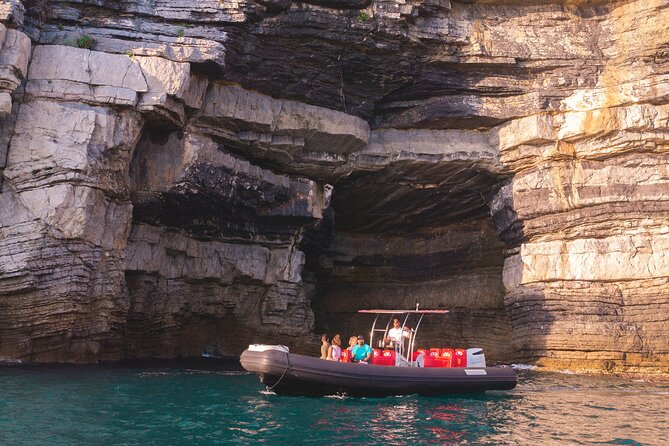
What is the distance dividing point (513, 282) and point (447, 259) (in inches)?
222

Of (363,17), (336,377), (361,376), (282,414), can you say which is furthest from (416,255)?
(282,414)

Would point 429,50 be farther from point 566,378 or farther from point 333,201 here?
point 566,378

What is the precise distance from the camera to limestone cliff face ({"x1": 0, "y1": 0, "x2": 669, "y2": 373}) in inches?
698

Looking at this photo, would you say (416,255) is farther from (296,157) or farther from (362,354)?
(362,354)

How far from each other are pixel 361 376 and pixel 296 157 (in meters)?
10.7

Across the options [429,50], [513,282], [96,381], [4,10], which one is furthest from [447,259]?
[4,10]

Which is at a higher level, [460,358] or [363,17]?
[363,17]

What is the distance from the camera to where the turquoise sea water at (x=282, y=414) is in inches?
404

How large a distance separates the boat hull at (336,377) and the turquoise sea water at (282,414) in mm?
216

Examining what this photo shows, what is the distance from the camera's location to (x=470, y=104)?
899 inches

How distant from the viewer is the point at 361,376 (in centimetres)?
1398

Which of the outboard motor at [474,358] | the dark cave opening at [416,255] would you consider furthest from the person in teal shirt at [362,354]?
the dark cave opening at [416,255]

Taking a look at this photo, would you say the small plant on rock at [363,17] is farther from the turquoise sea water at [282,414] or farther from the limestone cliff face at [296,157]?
the turquoise sea water at [282,414]

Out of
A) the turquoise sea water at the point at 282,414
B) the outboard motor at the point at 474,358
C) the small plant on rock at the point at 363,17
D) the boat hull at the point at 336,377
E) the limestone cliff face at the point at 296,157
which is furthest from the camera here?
the small plant on rock at the point at 363,17
